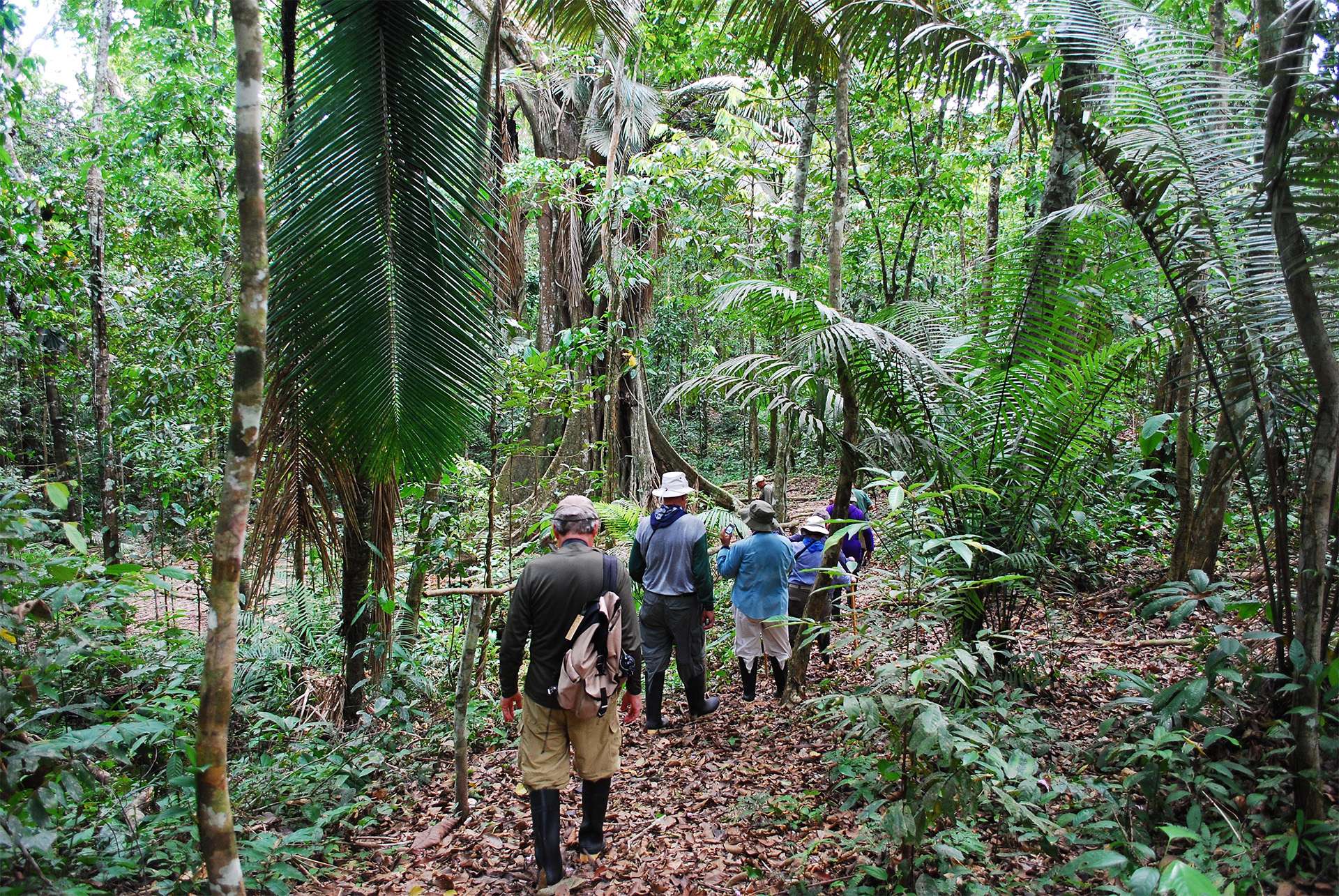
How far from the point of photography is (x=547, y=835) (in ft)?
11.4

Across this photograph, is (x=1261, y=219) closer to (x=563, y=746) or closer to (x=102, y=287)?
(x=563, y=746)

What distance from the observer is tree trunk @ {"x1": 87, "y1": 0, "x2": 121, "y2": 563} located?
8047 millimetres

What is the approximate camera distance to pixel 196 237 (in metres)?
6.98

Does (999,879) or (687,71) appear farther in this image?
(687,71)

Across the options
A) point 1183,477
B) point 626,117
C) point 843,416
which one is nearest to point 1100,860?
point 843,416

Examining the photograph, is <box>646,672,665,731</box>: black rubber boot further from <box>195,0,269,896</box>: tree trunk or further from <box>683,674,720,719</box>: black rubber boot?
<box>195,0,269,896</box>: tree trunk

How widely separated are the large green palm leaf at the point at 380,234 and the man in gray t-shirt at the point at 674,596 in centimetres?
223

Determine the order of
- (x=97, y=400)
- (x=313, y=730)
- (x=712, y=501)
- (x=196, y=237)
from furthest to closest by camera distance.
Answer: (x=712, y=501) < (x=97, y=400) < (x=196, y=237) < (x=313, y=730)

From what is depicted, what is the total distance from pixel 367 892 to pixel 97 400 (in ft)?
26.1

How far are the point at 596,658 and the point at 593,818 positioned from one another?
0.94 meters

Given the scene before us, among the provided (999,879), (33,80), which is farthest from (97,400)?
(999,879)

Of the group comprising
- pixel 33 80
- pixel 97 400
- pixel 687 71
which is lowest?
pixel 97 400

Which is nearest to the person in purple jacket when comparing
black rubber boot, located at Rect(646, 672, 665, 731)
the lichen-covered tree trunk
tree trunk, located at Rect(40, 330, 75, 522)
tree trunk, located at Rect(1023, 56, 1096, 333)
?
black rubber boot, located at Rect(646, 672, 665, 731)

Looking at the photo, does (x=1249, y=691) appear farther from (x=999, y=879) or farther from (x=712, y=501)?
(x=712, y=501)
